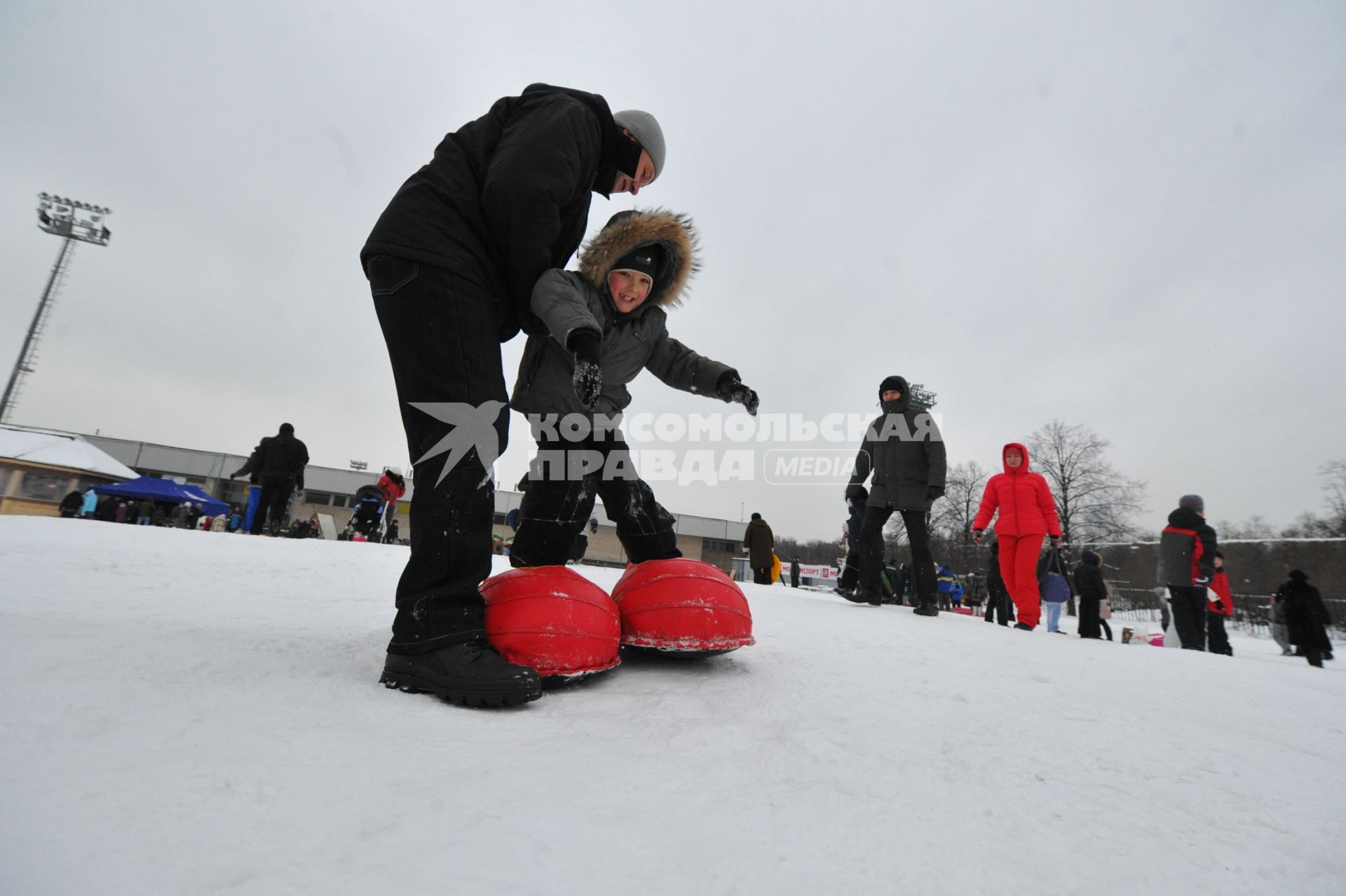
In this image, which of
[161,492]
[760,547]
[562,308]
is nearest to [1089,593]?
[760,547]

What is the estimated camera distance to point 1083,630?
22.6ft

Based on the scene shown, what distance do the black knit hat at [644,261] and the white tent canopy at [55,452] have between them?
28568 mm

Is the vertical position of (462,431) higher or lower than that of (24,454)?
lower

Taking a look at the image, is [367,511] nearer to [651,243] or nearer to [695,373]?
[695,373]

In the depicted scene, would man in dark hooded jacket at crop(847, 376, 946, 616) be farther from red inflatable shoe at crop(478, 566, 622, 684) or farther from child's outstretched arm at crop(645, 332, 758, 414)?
red inflatable shoe at crop(478, 566, 622, 684)

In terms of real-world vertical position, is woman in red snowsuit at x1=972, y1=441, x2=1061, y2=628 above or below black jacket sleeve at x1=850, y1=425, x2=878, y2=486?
below

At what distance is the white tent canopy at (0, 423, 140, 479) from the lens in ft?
67.2

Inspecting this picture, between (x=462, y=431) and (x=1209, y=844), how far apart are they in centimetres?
177

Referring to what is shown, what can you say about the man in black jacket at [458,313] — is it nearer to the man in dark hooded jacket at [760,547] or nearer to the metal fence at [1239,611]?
the man in dark hooded jacket at [760,547]

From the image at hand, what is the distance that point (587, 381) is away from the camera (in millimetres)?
1716

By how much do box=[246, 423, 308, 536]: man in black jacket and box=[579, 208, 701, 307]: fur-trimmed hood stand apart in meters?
8.63

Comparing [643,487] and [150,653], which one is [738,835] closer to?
[150,653]

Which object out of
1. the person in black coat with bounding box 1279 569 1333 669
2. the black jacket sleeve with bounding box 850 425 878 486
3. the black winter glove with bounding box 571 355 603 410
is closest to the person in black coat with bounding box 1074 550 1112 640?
the person in black coat with bounding box 1279 569 1333 669

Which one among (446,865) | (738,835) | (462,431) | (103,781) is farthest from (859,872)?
(462,431)
